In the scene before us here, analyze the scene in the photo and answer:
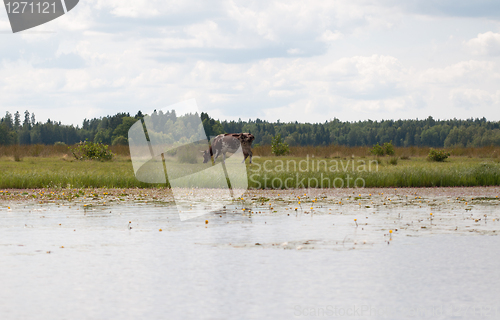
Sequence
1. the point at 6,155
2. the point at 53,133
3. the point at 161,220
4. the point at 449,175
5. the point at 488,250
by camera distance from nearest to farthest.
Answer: the point at 488,250
the point at 161,220
the point at 449,175
the point at 6,155
the point at 53,133

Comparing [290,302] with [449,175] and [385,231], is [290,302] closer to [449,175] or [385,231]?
[385,231]

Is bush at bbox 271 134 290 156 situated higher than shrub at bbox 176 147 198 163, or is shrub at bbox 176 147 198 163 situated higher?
bush at bbox 271 134 290 156

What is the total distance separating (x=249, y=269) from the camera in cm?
816

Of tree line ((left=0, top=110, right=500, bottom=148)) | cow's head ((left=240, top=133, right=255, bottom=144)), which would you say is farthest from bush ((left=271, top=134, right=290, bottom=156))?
tree line ((left=0, top=110, right=500, bottom=148))

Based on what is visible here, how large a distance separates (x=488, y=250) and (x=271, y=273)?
4.17m

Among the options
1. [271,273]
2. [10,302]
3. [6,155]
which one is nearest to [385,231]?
[271,273]

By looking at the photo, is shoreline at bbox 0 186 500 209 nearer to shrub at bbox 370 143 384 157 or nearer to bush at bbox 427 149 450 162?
A: bush at bbox 427 149 450 162

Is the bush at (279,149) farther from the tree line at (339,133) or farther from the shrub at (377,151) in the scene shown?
the tree line at (339,133)

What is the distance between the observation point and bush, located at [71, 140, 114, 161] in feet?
118

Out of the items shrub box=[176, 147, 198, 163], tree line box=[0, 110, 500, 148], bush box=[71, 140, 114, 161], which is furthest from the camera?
tree line box=[0, 110, 500, 148]

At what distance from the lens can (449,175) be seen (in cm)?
2362

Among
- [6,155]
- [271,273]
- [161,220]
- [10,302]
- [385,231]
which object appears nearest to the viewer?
[10,302]

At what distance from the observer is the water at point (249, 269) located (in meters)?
6.43

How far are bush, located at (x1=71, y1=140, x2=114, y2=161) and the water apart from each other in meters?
23.3
